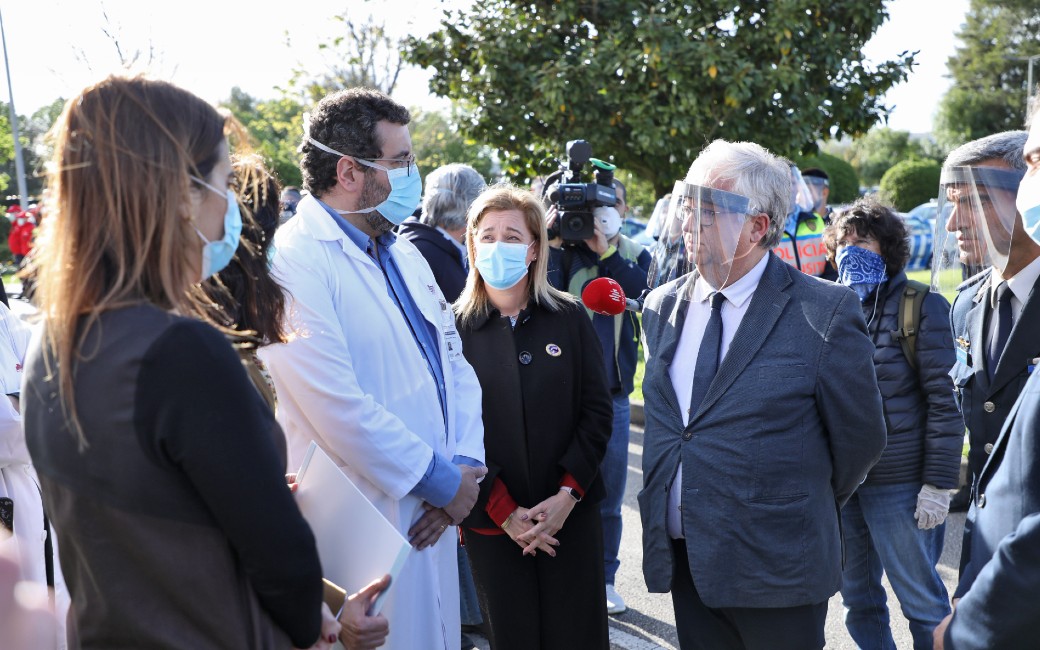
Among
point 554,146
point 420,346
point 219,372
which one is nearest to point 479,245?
point 420,346

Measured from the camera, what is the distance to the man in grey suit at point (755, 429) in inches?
103

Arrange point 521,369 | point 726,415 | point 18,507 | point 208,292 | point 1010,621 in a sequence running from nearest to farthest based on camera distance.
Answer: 1. point 1010,621
2. point 208,292
3. point 726,415
4. point 18,507
5. point 521,369

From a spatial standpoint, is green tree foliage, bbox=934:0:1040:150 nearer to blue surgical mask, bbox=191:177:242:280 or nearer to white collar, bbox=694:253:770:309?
white collar, bbox=694:253:770:309

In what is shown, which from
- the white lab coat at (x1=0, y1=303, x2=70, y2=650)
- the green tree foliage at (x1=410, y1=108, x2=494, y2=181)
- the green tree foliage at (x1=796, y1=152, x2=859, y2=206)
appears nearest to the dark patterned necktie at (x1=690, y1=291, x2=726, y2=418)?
the white lab coat at (x1=0, y1=303, x2=70, y2=650)

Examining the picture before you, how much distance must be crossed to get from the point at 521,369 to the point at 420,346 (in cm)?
59

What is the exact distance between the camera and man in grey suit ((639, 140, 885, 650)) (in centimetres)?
262

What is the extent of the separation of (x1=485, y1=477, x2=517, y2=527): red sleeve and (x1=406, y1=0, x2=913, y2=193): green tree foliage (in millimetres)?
6986

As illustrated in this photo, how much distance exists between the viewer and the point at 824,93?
→ 10.2 meters

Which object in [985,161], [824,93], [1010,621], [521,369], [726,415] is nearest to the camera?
[1010,621]

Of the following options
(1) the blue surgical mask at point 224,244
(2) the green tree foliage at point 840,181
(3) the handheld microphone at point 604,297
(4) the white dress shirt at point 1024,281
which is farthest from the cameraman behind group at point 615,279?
(2) the green tree foliage at point 840,181

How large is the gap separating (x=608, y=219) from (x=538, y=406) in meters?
1.73

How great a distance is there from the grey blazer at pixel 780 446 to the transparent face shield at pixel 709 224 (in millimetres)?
169

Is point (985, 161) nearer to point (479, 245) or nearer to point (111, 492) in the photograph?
point (479, 245)

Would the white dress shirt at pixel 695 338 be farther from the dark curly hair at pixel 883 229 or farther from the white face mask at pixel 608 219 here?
the white face mask at pixel 608 219
